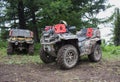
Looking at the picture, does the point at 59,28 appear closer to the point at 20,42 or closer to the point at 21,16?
the point at 20,42

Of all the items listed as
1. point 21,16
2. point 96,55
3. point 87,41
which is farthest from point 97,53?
point 21,16

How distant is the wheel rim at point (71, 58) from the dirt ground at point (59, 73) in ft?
0.69

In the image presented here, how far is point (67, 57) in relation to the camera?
401 inches

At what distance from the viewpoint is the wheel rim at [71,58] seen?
10164mm

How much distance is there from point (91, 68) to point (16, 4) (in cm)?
971

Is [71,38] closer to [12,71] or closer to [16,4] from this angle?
[12,71]

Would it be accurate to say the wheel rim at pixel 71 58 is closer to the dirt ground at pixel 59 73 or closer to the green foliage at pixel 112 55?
the dirt ground at pixel 59 73

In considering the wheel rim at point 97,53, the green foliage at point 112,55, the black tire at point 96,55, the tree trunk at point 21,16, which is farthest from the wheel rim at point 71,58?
the tree trunk at point 21,16

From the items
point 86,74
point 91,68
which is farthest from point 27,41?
point 86,74

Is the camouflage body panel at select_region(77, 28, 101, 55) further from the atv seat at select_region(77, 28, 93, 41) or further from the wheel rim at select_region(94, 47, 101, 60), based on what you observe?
the wheel rim at select_region(94, 47, 101, 60)

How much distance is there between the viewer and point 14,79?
823cm

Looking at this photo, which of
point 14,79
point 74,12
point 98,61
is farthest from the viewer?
point 74,12

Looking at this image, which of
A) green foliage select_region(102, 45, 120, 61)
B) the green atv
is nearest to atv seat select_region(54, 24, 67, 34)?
green foliage select_region(102, 45, 120, 61)

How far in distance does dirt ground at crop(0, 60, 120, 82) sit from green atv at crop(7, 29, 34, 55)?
196 inches
